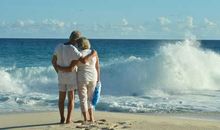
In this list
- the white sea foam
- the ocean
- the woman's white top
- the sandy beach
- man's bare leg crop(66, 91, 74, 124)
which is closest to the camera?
the sandy beach

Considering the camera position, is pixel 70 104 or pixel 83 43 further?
pixel 70 104

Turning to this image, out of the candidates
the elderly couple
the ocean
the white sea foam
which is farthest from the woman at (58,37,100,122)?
the white sea foam

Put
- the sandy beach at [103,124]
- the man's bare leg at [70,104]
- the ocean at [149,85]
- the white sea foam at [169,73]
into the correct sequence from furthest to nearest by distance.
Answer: the white sea foam at [169,73] < the ocean at [149,85] < the man's bare leg at [70,104] < the sandy beach at [103,124]

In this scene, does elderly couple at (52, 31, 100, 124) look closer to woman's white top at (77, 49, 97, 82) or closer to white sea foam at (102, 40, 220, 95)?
woman's white top at (77, 49, 97, 82)

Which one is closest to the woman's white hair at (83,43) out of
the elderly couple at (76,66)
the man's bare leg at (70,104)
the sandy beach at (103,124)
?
the elderly couple at (76,66)

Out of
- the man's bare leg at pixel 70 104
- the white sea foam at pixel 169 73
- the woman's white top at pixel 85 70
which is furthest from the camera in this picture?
the white sea foam at pixel 169 73

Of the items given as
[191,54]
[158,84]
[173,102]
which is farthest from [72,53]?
[191,54]

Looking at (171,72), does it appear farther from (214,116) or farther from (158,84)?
(214,116)

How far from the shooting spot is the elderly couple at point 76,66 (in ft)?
29.8

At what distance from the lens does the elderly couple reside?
908 centimetres

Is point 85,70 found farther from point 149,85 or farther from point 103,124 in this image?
point 149,85

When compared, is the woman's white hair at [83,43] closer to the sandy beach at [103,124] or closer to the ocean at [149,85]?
the sandy beach at [103,124]

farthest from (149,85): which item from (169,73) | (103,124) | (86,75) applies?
(86,75)

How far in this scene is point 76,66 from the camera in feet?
30.0
